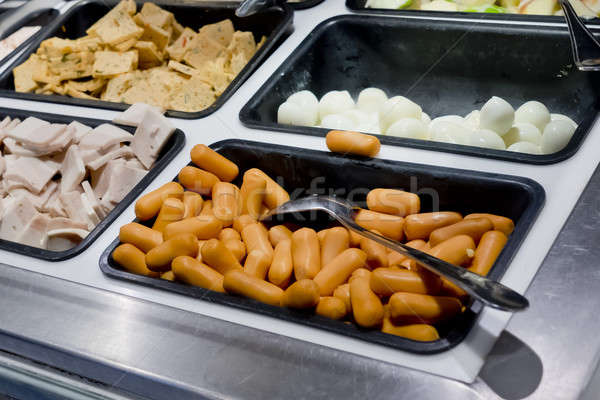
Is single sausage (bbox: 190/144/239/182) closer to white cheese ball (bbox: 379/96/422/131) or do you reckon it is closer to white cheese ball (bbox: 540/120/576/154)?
white cheese ball (bbox: 379/96/422/131)

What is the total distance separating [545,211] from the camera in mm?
1021

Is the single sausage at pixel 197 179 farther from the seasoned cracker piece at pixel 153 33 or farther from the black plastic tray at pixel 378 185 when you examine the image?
→ the seasoned cracker piece at pixel 153 33

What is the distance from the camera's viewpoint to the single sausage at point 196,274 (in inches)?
40.2

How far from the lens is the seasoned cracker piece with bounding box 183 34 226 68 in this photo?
1.91 meters

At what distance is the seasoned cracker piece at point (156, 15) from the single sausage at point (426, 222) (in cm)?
130

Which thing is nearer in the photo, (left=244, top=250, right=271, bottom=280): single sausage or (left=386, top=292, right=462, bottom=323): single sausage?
(left=386, top=292, right=462, bottom=323): single sausage

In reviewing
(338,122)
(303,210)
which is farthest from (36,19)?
(303,210)

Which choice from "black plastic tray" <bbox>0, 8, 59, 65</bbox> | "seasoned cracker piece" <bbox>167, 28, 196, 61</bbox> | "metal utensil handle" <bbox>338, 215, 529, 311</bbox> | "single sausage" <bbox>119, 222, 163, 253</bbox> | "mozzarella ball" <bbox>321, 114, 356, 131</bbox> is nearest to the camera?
"metal utensil handle" <bbox>338, 215, 529, 311</bbox>

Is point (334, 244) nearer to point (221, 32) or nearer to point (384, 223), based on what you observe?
point (384, 223)

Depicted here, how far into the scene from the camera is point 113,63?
1878 millimetres

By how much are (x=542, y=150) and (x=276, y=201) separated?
0.62m

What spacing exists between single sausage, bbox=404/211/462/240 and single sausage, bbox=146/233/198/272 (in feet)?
1.36

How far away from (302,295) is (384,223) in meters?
0.30

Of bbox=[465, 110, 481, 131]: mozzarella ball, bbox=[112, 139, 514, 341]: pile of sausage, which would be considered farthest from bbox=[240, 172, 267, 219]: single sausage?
bbox=[465, 110, 481, 131]: mozzarella ball
